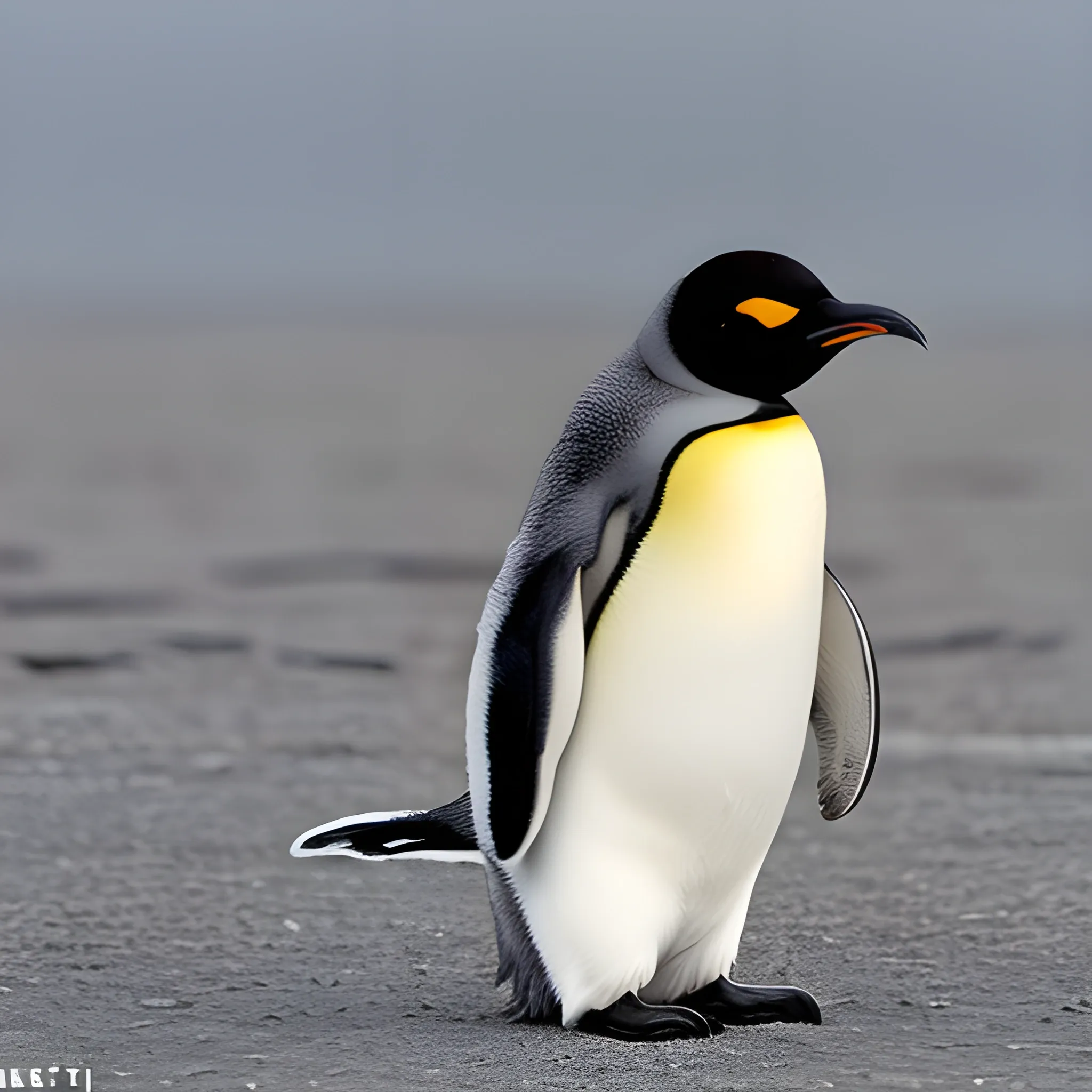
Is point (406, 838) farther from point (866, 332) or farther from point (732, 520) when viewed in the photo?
point (866, 332)

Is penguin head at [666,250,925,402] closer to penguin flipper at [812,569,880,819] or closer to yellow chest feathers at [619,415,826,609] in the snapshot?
yellow chest feathers at [619,415,826,609]

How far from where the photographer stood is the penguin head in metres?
2.18

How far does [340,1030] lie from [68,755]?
7.29 feet

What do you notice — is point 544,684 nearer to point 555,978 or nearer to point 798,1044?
point 555,978

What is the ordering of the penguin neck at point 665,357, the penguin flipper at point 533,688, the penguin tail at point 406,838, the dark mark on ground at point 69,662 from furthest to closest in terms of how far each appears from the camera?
1. the dark mark on ground at point 69,662
2. the penguin tail at point 406,838
3. the penguin neck at point 665,357
4. the penguin flipper at point 533,688

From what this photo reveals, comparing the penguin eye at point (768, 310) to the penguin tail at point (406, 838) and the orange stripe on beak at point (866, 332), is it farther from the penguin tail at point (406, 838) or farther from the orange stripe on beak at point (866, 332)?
the penguin tail at point (406, 838)

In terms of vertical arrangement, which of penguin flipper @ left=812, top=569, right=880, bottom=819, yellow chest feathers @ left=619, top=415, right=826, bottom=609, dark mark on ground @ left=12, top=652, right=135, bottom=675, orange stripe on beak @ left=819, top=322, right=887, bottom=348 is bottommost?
dark mark on ground @ left=12, top=652, right=135, bottom=675

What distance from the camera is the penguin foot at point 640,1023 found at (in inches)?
89.4

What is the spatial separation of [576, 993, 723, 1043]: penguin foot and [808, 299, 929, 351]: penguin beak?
3.16 feet

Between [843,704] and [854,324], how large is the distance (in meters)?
0.62

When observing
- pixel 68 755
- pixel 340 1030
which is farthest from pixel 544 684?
pixel 68 755

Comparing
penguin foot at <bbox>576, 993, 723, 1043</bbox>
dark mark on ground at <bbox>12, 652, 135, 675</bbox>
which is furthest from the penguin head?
dark mark on ground at <bbox>12, 652, 135, 675</bbox>

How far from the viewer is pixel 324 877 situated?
11.1 ft

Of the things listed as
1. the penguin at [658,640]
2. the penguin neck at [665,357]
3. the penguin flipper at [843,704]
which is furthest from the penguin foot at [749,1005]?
the penguin neck at [665,357]
